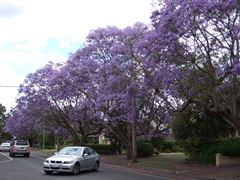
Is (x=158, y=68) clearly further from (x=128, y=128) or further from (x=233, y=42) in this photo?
(x=128, y=128)

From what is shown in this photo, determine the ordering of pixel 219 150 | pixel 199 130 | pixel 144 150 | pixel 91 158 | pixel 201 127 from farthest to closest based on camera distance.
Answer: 1. pixel 144 150
2. pixel 199 130
3. pixel 201 127
4. pixel 219 150
5. pixel 91 158

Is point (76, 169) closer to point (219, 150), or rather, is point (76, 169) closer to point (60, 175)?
point (60, 175)

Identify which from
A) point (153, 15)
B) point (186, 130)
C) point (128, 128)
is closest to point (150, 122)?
point (128, 128)

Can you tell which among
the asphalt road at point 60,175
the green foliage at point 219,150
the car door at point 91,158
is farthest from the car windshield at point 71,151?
the green foliage at point 219,150

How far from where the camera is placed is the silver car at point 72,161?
22.1 m

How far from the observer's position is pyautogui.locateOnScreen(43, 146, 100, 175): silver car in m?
22.1

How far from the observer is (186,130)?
3369 cm

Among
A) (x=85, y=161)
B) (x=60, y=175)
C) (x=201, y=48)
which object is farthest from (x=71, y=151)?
(x=201, y=48)

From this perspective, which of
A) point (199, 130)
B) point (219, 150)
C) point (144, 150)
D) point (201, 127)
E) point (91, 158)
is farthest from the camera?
point (144, 150)

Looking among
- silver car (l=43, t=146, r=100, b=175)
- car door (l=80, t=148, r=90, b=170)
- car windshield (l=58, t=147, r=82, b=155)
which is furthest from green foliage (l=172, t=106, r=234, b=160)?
car windshield (l=58, t=147, r=82, b=155)

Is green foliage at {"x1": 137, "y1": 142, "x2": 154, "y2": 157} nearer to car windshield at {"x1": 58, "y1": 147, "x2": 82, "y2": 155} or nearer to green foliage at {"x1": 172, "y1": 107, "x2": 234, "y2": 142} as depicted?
green foliage at {"x1": 172, "y1": 107, "x2": 234, "y2": 142}

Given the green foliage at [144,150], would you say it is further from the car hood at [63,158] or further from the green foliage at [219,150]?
the car hood at [63,158]

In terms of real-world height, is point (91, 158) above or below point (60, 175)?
above

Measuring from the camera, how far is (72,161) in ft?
73.9
